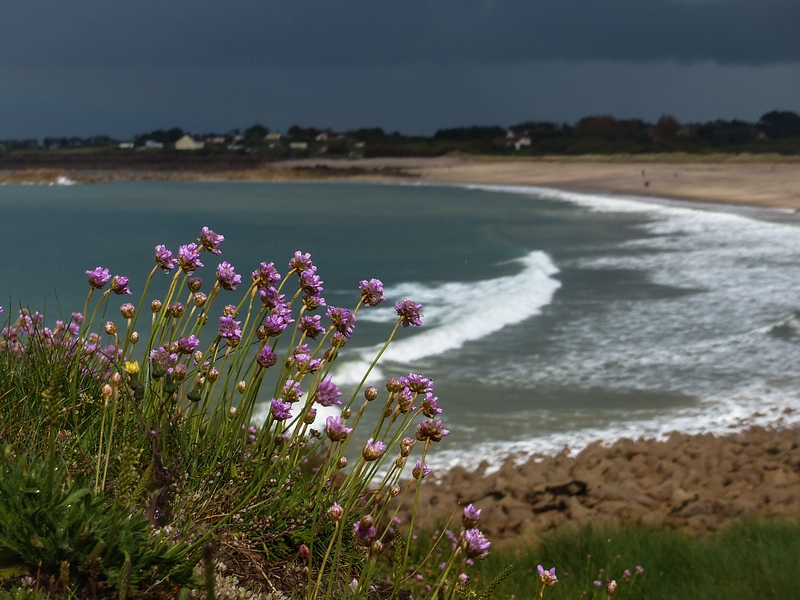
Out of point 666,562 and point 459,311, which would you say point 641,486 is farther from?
point 459,311

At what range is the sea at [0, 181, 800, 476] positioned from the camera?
9.70 metres

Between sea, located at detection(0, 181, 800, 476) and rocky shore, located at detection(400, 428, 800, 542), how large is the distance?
1.71 ft

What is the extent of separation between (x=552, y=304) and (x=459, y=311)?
226cm

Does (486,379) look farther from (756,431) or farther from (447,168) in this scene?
(447,168)

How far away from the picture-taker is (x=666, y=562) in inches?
177

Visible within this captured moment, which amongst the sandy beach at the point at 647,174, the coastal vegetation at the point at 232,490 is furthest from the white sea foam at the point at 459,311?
the sandy beach at the point at 647,174

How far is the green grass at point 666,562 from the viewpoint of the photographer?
3.99 meters

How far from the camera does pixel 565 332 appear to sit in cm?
1481

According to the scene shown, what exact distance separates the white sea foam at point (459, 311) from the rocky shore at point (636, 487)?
4.23 meters

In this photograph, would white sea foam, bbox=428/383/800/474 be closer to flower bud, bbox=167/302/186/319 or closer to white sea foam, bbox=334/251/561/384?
white sea foam, bbox=334/251/561/384

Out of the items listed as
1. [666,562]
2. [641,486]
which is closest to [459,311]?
[641,486]

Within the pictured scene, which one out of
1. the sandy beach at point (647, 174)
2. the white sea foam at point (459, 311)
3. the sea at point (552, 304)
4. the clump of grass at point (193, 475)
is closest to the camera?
the clump of grass at point (193, 475)

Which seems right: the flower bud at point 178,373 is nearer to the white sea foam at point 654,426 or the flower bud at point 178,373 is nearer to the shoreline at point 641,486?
the shoreline at point 641,486

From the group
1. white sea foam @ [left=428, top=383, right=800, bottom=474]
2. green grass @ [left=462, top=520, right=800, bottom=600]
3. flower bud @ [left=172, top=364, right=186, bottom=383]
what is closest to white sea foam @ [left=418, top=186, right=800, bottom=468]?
white sea foam @ [left=428, top=383, right=800, bottom=474]
